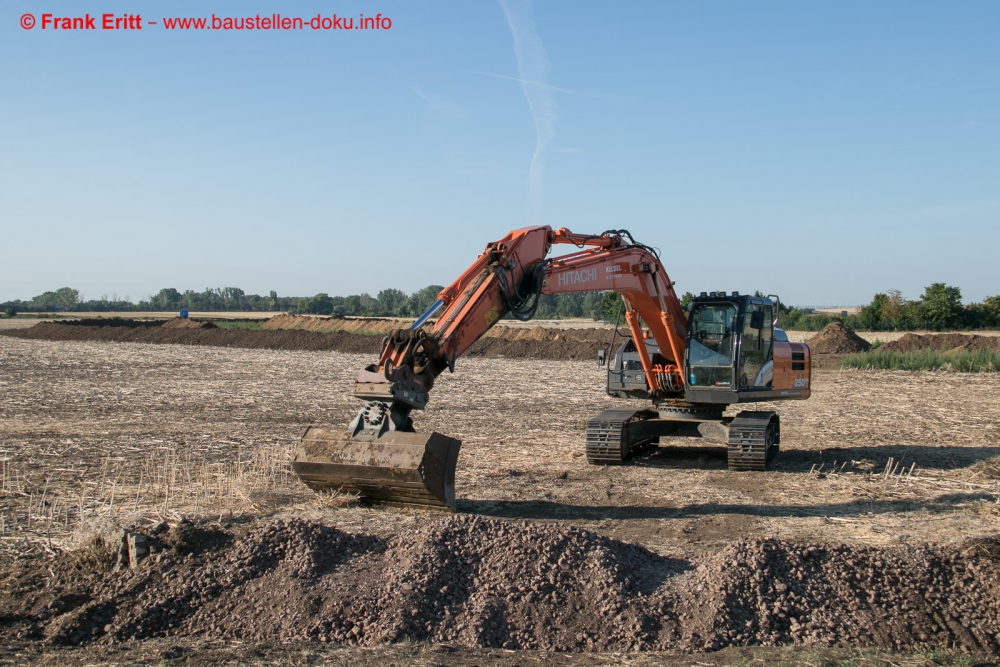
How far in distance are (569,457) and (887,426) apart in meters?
7.36

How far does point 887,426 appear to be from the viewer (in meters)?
16.0

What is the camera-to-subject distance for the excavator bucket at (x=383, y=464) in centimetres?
810

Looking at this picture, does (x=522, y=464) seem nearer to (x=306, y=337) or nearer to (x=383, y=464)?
(x=383, y=464)

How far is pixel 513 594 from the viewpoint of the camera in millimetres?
5863

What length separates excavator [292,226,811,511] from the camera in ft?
27.0

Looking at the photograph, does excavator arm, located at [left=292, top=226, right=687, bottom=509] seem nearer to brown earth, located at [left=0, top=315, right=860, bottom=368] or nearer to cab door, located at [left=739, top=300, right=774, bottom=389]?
cab door, located at [left=739, top=300, right=774, bottom=389]

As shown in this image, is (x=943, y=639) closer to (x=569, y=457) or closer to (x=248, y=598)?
(x=248, y=598)

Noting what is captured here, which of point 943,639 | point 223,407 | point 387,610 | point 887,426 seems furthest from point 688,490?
point 223,407

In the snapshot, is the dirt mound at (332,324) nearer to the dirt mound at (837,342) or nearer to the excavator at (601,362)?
the dirt mound at (837,342)

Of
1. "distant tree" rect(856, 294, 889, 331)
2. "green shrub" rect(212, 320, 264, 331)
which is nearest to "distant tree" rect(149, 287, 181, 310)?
"green shrub" rect(212, 320, 264, 331)

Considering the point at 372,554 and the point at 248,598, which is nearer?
the point at 248,598

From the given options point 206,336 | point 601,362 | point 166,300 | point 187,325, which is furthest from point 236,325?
point 166,300

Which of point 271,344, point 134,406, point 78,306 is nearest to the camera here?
point 134,406

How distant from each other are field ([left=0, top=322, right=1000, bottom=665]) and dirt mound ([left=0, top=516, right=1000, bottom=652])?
0.12 ft
